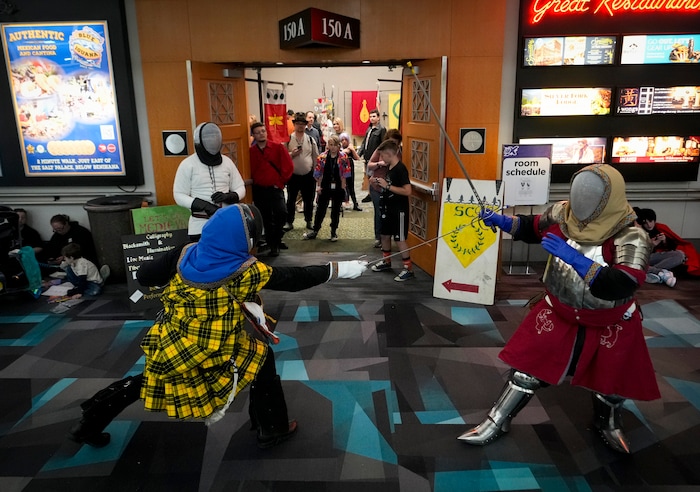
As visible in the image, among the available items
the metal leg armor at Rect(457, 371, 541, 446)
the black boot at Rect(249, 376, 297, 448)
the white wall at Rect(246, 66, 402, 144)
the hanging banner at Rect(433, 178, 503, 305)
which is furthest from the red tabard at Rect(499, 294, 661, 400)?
the white wall at Rect(246, 66, 402, 144)

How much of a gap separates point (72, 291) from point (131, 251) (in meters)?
1.00

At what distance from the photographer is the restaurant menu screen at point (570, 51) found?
18.8 ft

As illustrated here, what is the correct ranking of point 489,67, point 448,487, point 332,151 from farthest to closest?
point 332,151, point 489,67, point 448,487

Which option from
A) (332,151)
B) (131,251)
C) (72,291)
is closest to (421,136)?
(332,151)

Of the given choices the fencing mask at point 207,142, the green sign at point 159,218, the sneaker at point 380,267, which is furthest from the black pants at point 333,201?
the fencing mask at point 207,142

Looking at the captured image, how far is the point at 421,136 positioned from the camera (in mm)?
5879

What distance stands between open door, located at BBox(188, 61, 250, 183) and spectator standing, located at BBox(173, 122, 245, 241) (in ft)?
2.99

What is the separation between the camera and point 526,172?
5.66m

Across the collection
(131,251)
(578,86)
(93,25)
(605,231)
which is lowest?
(131,251)

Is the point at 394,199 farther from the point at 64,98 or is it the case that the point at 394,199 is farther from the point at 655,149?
the point at 64,98

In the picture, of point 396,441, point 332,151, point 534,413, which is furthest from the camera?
point 332,151

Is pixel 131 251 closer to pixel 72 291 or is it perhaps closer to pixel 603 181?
pixel 72 291

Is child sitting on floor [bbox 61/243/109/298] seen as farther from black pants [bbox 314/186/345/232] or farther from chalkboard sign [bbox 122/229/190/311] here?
black pants [bbox 314/186/345/232]

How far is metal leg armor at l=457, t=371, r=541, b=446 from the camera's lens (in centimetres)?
307
